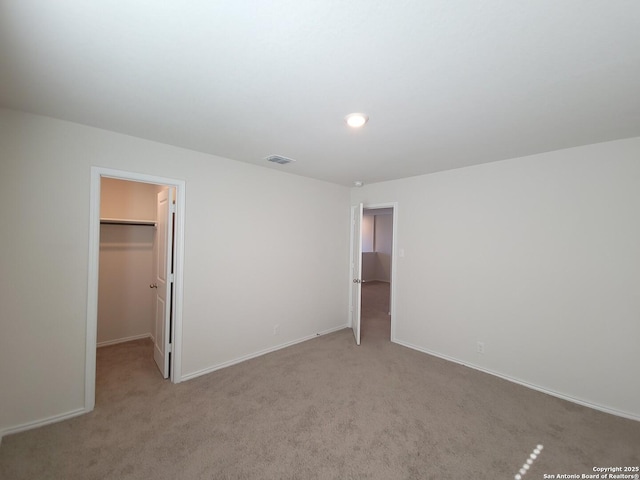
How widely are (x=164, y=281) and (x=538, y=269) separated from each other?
3965mm

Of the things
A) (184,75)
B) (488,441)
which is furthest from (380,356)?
(184,75)

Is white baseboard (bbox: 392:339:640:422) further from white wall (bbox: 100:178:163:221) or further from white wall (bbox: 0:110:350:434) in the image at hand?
white wall (bbox: 100:178:163:221)

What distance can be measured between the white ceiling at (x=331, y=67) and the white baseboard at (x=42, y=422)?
240 cm

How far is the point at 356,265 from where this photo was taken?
4273 millimetres

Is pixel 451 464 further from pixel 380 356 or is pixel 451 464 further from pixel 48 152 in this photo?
pixel 48 152

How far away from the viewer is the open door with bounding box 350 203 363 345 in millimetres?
4042

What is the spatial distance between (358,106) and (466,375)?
3069mm

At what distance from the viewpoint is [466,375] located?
3.11m

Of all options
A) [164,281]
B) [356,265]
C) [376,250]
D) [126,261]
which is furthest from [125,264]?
[376,250]

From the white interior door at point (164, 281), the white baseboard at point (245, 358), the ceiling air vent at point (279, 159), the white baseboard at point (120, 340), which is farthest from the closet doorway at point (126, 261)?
the ceiling air vent at point (279, 159)

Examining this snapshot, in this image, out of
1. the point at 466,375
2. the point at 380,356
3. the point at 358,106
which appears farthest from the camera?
the point at 380,356

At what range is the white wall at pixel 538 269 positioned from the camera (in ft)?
7.96

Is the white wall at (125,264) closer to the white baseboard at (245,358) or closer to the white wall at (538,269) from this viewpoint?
the white baseboard at (245,358)

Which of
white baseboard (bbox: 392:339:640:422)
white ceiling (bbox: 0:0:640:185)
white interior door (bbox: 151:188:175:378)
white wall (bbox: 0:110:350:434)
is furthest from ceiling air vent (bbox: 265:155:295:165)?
white baseboard (bbox: 392:339:640:422)
